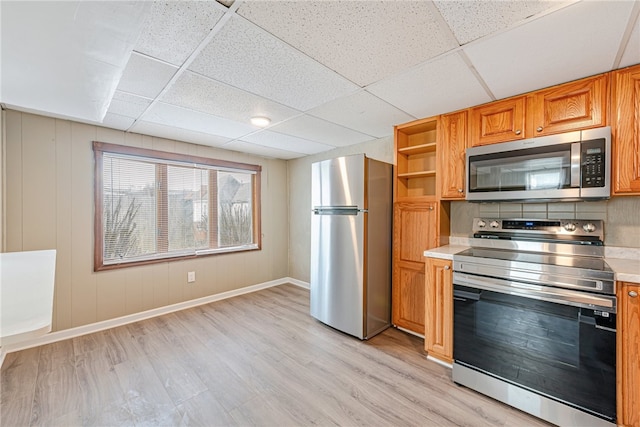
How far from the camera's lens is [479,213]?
8.41 ft

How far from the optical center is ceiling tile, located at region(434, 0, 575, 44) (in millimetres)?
1208

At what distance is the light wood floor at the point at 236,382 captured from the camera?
171 centimetres

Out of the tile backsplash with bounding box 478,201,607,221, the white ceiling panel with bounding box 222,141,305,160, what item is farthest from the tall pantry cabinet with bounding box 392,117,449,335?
the white ceiling panel with bounding box 222,141,305,160

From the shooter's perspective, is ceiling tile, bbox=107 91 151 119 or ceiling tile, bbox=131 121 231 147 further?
ceiling tile, bbox=131 121 231 147

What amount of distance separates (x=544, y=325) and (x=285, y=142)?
3.19 metres

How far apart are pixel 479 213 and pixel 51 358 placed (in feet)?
13.7

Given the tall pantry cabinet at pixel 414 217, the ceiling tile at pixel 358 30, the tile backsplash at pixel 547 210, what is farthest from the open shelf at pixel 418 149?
the ceiling tile at pixel 358 30

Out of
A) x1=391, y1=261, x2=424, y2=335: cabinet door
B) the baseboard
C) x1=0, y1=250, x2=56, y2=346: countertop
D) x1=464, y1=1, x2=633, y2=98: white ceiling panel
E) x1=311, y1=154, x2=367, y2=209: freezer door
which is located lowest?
the baseboard

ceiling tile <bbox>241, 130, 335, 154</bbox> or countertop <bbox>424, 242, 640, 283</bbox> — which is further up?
ceiling tile <bbox>241, 130, 335, 154</bbox>

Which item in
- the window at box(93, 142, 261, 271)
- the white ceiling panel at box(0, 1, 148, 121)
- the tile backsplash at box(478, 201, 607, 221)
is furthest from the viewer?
the window at box(93, 142, 261, 271)

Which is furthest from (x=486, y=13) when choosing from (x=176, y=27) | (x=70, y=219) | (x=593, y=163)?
(x=70, y=219)

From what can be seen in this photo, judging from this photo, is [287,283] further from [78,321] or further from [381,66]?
[381,66]

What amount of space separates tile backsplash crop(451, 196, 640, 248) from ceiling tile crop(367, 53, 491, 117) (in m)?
0.99

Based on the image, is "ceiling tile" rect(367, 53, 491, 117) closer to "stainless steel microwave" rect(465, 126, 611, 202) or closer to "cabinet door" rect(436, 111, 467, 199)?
"cabinet door" rect(436, 111, 467, 199)
